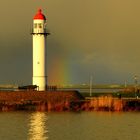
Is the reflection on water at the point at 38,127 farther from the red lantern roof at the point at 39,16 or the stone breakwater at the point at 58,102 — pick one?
the red lantern roof at the point at 39,16

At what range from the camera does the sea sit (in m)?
54.7

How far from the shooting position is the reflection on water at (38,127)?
5432cm

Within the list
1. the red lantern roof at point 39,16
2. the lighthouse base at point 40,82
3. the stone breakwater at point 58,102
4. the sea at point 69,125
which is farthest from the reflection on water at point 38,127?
the red lantern roof at point 39,16

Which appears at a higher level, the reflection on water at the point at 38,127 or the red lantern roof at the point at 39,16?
the red lantern roof at the point at 39,16

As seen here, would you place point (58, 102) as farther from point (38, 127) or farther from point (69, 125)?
point (38, 127)

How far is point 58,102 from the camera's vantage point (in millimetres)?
78750

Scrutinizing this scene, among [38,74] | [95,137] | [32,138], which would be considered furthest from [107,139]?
[38,74]

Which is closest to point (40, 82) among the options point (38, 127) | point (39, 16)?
point (39, 16)

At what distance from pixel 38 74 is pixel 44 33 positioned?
5436 millimetres

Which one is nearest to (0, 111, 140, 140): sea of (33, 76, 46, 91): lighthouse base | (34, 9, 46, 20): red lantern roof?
(33, 76, 46, 91): lighthouse base

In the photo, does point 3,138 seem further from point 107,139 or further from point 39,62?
point 39,62

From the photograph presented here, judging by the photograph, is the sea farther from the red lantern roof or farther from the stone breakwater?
the red lantern roof

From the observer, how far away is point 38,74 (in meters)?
82.8

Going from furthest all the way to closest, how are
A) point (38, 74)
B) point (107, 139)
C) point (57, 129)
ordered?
point (38, 74), point (57, 129), point (107, 139)
